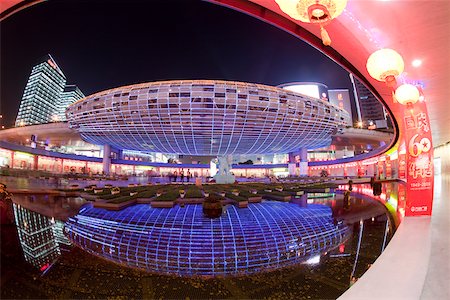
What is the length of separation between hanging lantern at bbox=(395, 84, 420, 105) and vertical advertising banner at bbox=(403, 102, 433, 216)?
1904mm

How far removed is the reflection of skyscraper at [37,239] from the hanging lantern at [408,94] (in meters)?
8.44

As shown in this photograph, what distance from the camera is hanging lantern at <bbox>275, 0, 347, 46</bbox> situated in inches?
115

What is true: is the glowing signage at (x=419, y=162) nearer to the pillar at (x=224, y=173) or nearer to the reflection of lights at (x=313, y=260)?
the reflection of lights at (x=313, y=260)

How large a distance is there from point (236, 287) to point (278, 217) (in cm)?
532

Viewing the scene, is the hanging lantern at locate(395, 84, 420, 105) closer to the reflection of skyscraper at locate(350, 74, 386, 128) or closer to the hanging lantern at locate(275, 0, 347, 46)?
the hanging lantern at locate(275, 0, 347, 46)

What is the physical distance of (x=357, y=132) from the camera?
1839 inches

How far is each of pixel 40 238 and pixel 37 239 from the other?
0.32ft

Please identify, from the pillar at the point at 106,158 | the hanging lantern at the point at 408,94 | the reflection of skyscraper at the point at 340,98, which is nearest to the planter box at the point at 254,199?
the hanging lantern at the point at 408,94

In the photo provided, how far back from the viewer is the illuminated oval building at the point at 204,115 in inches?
1204

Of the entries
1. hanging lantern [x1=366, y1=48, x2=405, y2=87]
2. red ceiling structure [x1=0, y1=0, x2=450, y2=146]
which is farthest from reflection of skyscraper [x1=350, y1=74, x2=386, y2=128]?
hanging lantern [x1=366, y1=48, x2=405, y2=87]

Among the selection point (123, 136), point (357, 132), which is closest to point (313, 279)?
point (123, 136)

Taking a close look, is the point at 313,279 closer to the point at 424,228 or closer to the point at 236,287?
the point at 236,287

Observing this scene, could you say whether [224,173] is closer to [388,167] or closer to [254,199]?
[254,199]

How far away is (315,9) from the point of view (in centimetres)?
295
